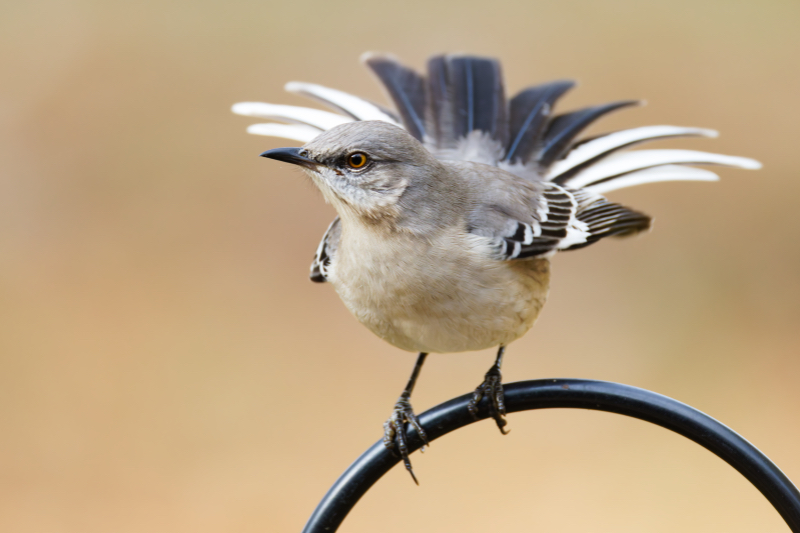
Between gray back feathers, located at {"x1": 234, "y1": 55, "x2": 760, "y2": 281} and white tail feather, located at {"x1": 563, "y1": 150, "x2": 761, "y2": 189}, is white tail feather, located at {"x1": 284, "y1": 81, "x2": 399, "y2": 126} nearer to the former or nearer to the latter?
gray back feathers, located at {"x1": 234, "y1": 55, "x2": 760, "y2": 281}

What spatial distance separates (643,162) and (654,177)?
0.08 meters

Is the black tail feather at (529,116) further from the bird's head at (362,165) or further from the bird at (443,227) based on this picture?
the bird's head at (362,165)

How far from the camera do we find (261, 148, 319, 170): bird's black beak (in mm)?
2471

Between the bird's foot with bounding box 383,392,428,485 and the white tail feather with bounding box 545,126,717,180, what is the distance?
1.31 meters

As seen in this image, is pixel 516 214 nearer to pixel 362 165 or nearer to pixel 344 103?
pixel 362 165

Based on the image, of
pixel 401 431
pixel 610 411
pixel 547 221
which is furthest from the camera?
pixel 547 221

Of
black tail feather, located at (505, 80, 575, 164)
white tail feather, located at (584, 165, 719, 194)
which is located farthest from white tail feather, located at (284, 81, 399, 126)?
white tail feather, located at (584, 165, 719, 194)

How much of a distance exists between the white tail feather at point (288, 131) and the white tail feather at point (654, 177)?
123 centimetres

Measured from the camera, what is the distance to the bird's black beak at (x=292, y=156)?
8.11ft

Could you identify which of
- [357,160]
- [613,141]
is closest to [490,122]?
[613,141]

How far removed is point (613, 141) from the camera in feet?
11.7

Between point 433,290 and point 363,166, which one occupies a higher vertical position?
point 363,166

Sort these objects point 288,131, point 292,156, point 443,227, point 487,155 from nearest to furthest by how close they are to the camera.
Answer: point 292,156, point 443,227, point 288,131, point 487,155

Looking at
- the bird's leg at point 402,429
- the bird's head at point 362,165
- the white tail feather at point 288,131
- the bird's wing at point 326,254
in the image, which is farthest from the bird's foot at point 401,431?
the white tail feather at point 288,131
